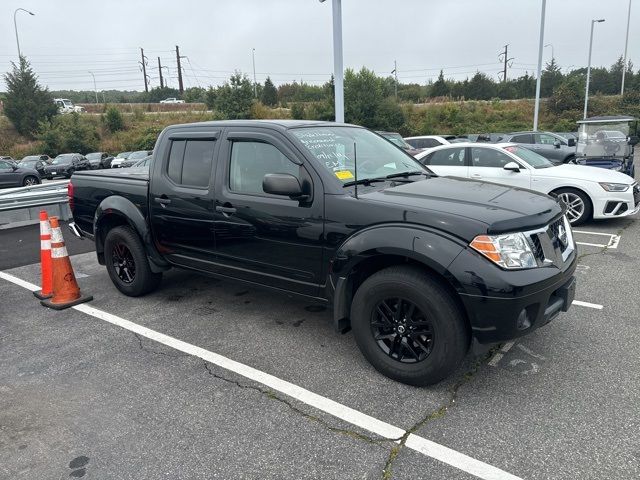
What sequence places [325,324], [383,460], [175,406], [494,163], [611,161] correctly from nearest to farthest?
[383,460] → [175,406] → [325,324] → [494,163] → [611,161]

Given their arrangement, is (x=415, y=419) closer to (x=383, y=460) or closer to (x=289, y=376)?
(x=383, y=460)

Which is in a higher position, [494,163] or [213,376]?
[494,163]

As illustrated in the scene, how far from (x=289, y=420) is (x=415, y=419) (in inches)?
30.7

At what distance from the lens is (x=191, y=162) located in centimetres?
451

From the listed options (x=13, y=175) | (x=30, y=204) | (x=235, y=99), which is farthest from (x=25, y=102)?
(x=30, y=204)

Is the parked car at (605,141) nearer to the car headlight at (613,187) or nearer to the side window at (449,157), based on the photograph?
the car headlight at (613,187)

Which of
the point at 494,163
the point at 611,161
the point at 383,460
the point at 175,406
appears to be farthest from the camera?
the point at 611,161

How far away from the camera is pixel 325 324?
4434 millimetres

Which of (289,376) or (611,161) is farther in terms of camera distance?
(611,161)

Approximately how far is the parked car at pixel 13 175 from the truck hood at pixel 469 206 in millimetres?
21718

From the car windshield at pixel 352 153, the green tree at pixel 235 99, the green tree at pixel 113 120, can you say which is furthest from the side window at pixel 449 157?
the green tree at pixel 113 120

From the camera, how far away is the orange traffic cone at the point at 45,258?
5.14 metres

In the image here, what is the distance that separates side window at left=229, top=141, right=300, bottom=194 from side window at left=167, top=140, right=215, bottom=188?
29 cm

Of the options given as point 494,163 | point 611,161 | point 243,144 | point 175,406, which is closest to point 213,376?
point 175,406
